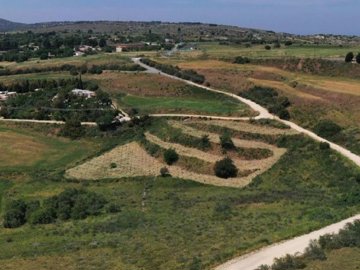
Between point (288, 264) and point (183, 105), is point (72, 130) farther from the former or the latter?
point (288, 264)

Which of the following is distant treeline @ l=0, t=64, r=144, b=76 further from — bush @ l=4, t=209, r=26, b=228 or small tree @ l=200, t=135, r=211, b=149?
bush @ l=4, t=209, r=26, b=228

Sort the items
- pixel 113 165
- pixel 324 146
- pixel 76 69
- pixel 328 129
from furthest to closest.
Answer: pixel 76 69
pixel 113 165
pixel 328 129
pixel 324 146

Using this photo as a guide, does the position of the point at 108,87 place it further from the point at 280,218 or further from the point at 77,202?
the point at 280,218

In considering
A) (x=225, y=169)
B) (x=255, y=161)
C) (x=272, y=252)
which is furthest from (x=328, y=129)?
Answer: (x=272, y=252)

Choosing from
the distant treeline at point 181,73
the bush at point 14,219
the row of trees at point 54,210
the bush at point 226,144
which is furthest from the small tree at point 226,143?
the distant treeline at point 181,73

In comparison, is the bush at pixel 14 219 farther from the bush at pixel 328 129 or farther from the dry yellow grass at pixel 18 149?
the bush at pixel 328 129

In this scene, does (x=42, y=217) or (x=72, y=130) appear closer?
(x=42, y=217)

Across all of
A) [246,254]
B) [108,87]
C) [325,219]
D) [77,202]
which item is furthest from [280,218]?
[108,87]
